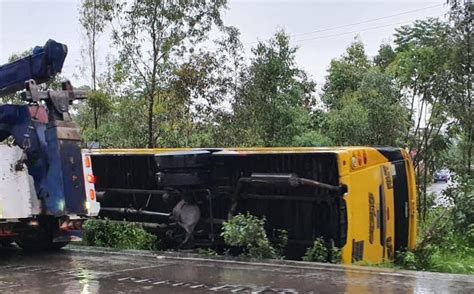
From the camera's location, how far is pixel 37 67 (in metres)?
7.79

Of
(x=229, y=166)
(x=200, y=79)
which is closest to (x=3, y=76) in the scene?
(x=229, y=166)

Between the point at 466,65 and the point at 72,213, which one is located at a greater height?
the point at 466,65

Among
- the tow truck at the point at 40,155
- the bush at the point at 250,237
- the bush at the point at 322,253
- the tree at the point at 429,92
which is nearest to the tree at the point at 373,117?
the tree at the point at 429,92

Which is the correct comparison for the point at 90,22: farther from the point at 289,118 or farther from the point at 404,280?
the point at 404,280

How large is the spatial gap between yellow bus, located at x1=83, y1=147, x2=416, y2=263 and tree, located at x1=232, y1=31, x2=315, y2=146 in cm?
677

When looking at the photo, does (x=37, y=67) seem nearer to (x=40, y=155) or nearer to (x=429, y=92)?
(x=40, y=155)

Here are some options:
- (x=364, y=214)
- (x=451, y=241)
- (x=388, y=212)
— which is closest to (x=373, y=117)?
(x=451, y=241)

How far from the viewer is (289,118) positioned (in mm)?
16094

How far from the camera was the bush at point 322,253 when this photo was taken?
7.30m

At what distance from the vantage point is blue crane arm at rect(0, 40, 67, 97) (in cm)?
778

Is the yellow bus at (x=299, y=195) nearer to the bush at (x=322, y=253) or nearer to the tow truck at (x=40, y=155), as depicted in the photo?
the bush at (x=322, y=253)

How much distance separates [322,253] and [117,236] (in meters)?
3.19

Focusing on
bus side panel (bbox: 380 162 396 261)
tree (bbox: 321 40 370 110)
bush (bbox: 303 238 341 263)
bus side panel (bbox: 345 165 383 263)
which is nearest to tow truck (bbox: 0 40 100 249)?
bush (bbox: 303 238 341 263)

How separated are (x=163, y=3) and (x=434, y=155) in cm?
698
